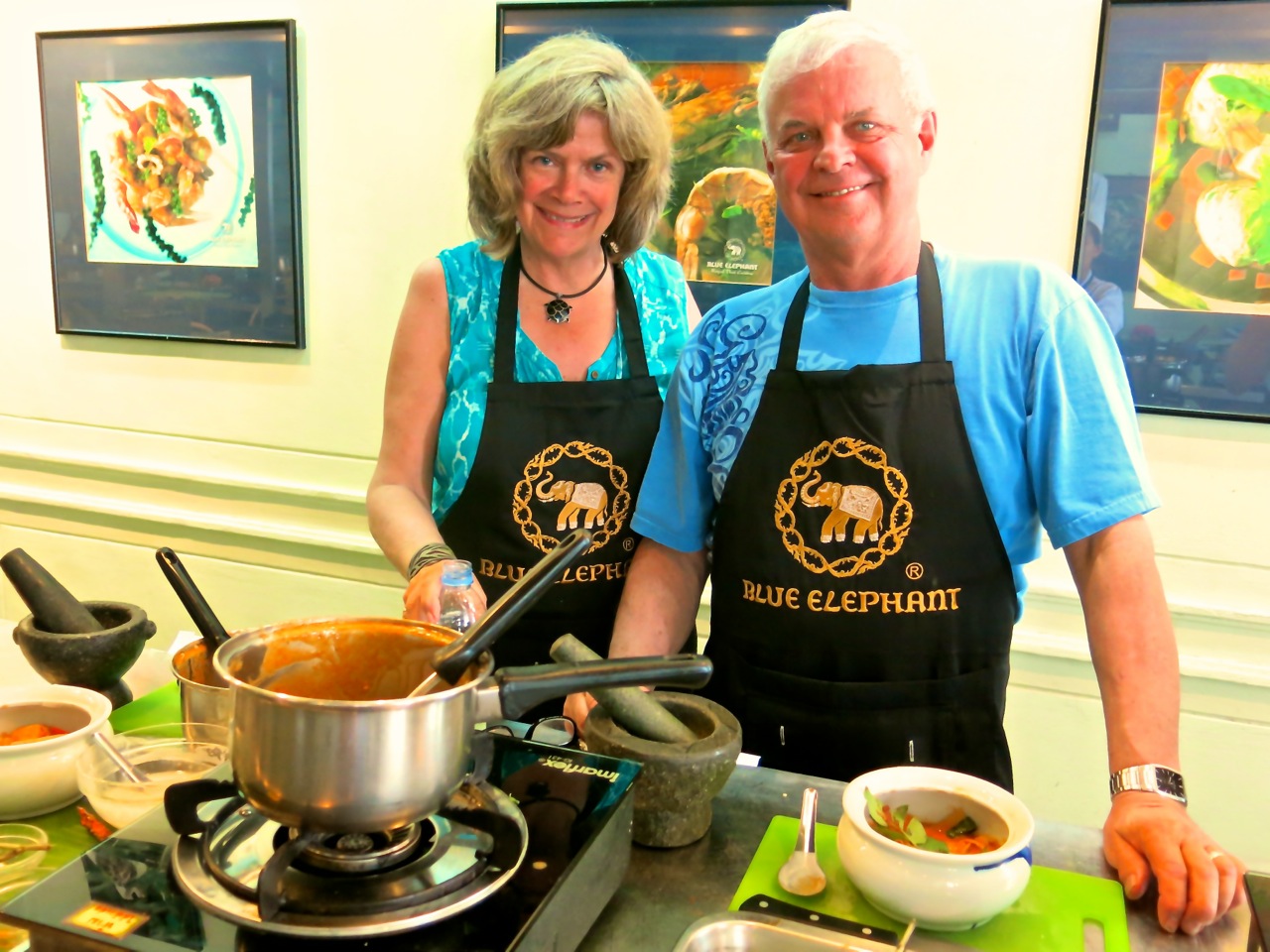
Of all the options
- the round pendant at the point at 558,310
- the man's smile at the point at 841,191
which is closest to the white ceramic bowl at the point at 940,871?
the man's smile at the point at 841,191

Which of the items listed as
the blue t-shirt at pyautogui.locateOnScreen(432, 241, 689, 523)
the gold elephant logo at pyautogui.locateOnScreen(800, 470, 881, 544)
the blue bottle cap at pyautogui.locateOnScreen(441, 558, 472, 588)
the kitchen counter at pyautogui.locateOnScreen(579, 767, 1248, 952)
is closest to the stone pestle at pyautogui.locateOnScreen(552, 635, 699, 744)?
the kitchen counter at pyautogui.locateOnScreen(579, 767, 1248, 952)

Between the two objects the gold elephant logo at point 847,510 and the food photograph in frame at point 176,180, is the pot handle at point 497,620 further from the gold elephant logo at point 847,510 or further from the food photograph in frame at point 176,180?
the food photograph in frame at point 176,180

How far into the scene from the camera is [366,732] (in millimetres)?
653

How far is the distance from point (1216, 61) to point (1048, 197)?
40cm

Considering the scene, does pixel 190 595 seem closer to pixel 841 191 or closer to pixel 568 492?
pixel 568 492

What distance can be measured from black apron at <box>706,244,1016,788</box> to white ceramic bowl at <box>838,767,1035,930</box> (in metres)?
0.42

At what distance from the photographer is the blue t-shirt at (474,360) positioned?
1.74 meters

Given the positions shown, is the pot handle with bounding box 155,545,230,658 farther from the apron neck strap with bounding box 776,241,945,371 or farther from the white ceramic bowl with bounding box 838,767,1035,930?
the apron neck strap with bounding box 776,241,945,371

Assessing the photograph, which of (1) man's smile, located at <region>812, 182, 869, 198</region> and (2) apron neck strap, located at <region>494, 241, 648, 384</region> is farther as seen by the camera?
(2) apron neck strap, located at <region>494, 241, 648, 384</region>

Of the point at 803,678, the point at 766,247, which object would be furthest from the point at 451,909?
the point at 766,247

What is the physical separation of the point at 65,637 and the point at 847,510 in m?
1.03

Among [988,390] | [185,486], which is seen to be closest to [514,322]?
[988,390]

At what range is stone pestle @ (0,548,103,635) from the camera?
1258 mm

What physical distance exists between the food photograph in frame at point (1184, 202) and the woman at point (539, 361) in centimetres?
104
